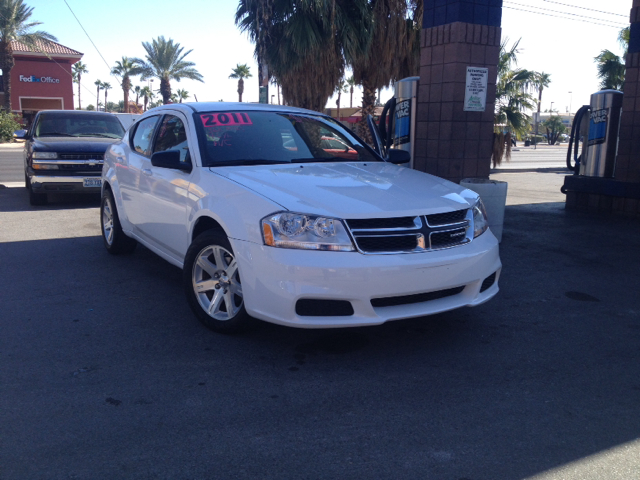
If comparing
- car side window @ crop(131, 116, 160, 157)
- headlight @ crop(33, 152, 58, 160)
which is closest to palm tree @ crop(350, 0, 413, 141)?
headlight @ crop(33, 152, 58, 160)

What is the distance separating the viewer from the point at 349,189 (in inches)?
158

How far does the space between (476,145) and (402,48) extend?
771 centimetres

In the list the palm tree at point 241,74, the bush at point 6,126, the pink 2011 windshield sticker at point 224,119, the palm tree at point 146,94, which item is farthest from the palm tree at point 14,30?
A: the palm tree at point 146,94

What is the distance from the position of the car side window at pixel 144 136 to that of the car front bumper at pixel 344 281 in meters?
2.30

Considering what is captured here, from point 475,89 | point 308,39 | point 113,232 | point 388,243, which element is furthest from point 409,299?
point 308,39

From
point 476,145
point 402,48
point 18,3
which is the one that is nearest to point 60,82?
point 18,3

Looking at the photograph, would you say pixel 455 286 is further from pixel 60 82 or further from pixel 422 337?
pixel 60 82

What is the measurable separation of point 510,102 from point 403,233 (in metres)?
20.0

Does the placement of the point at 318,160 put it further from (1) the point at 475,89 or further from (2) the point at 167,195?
(1) the point at 475,89

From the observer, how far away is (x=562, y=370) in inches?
144

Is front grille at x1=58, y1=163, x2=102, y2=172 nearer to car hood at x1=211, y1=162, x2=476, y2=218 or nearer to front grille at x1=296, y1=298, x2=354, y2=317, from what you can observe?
car hood at x1=211, y1=162, x2=476, y2=218

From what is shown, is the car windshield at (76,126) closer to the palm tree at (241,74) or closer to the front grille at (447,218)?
the front grille at (447,218)

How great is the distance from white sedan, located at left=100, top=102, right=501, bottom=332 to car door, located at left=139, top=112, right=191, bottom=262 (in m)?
0.02

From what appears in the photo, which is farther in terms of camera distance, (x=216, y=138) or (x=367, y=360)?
(x=216, y=138)
